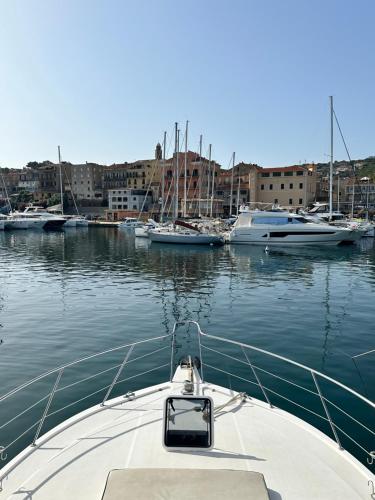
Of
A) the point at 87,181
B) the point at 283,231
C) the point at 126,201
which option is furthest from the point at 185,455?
the point at 87,181

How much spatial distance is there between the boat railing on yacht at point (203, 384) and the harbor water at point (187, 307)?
439mm

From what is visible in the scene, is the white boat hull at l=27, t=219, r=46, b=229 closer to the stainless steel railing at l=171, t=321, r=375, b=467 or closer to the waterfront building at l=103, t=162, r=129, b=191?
the waterfront building at l=103, t=162, r=129, b=191

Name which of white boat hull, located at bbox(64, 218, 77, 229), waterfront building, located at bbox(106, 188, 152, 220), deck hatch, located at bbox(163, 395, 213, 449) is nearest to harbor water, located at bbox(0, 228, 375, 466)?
deck hatch, located at bbox(163, 395, 213, 449)

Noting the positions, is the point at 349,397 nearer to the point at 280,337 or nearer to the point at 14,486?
the point at 280,337

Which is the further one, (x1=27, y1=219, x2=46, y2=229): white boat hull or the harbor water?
(x1=27, y1=219, x2=46, y2=229): white boat hull

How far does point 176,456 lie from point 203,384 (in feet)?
7.94

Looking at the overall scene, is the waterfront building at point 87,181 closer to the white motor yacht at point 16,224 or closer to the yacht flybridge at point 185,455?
the white motor yacht at point 16,224

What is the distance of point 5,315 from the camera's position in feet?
56.2

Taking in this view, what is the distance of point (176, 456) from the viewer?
4902 millimetres

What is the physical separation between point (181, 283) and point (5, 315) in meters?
11.2

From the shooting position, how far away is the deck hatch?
499 cm

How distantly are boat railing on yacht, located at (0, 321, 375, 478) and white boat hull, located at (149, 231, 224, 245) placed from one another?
33.8 meters

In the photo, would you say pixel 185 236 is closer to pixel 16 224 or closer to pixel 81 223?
pixel 81 223

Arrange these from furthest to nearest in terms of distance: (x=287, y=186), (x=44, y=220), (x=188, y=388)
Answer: (x=287, y=186) → (x=44, y=220) → (x=188, y=388)
